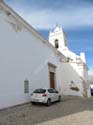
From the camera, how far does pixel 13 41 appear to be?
50.7 ft

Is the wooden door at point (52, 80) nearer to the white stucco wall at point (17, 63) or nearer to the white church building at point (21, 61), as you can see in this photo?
the white church building at point (21, 61)

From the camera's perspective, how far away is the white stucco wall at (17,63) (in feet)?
45.3

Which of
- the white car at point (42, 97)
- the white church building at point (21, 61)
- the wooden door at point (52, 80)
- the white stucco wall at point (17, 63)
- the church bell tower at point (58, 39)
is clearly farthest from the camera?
the church bell tower at point (58, 39)

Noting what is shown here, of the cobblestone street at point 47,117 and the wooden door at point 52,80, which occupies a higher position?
the wooden door at point 52,80

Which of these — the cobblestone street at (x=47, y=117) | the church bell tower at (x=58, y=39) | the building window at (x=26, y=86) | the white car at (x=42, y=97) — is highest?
the church bell tower at (x=58, y=39)

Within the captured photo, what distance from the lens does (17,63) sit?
15.6 metres

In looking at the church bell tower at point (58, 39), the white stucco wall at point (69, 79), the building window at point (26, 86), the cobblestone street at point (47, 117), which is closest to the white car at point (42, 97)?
the building window at point (26, 86)

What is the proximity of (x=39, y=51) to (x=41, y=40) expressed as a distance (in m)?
1.80

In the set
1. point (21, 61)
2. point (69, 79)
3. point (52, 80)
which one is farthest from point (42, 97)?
point (69, 79)

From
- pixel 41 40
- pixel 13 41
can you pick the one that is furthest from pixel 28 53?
pixel 41 40

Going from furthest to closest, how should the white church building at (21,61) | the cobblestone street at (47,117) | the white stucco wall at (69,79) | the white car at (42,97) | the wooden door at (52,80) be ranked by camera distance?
the white stucco wall at (69,79)
the wooden door at (52,80)
the white car at (42,97)
the white church building at (21,61)
the cobblestone street at (47,117)

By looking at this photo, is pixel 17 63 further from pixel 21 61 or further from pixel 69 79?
pixel 69 79

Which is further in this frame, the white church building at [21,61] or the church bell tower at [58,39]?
the church bell tower at [58,39]

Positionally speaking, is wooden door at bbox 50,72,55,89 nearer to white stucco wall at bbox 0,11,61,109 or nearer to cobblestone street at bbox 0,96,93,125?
white stucco wall at bbox 0,11,61,109
